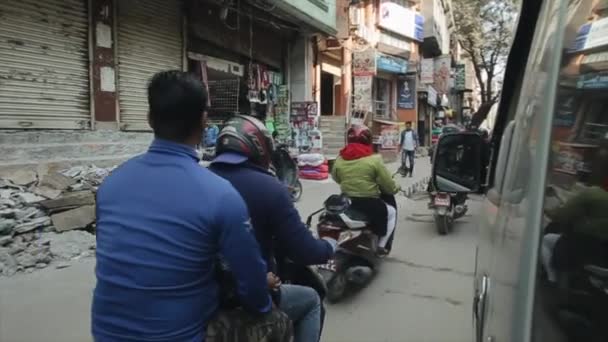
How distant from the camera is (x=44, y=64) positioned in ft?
22.6

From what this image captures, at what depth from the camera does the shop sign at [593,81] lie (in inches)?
40.3

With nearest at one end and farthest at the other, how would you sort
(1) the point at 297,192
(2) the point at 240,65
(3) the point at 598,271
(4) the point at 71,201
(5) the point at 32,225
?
1. (3) the point at 598,271
2. (5) the point at 32,225
3. (4) the point at 71,201
4. (1) the point at 297,192
5. (2) the point at 240,65

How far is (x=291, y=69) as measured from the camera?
14.4 meters

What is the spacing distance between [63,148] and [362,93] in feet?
39.3

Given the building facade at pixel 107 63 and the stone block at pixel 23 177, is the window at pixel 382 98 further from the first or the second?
the stone block at pixel 23 177

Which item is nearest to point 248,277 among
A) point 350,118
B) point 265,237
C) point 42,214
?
point 265,237

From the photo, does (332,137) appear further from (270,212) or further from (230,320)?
(230,320)

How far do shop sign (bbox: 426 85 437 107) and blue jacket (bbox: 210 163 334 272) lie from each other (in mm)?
26495

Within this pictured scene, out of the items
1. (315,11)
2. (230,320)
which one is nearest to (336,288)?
(230,320)

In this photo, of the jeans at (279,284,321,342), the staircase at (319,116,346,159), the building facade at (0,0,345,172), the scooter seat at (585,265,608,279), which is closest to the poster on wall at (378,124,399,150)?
the staircase at (319,116,346,159)

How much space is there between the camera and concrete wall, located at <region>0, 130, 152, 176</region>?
639 centimetres

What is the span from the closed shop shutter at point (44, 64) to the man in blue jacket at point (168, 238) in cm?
576

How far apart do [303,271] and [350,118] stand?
50.1ft

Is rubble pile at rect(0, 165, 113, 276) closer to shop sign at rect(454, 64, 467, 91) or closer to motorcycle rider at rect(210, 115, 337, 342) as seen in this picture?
motorcycle rider at rect(210, 115, 337, 342)
